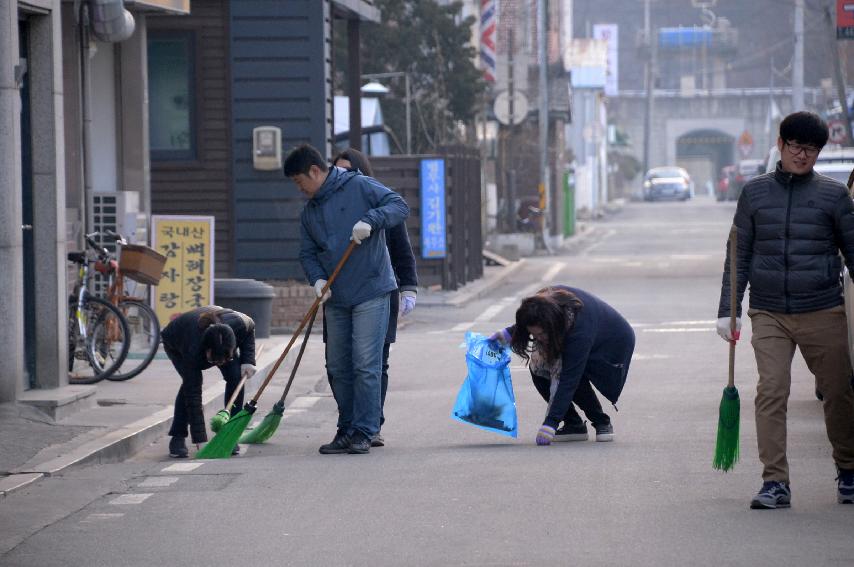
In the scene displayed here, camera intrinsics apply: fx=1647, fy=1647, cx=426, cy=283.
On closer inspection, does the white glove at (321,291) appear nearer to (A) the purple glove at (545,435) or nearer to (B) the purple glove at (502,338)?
(B) the purple glove at (502,338)

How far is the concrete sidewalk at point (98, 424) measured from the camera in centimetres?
912

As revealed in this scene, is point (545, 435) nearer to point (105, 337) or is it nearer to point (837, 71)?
point (105, 337)

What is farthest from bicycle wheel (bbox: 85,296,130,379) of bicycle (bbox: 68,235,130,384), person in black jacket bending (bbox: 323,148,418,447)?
person in black jacket bending (bbox: 323,148,418,447)

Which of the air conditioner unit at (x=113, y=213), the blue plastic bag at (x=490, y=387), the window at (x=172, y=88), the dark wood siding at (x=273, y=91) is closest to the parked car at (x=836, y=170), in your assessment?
the dark wood siding at (x=273, y=91)

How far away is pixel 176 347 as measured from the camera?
9.88m

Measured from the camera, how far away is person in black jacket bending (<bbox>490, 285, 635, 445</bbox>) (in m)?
9.28

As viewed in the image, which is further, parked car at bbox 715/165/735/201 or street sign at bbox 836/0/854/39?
parked car at bbox 715/165/735/201

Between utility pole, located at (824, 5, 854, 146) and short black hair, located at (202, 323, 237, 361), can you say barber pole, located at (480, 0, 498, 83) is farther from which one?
short black hair, located at (202, 323, 237, 361)

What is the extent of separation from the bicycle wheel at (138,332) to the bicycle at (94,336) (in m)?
0.15

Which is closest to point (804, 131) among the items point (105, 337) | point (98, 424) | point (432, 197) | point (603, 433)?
point (603, 433)

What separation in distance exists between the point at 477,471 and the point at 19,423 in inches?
123

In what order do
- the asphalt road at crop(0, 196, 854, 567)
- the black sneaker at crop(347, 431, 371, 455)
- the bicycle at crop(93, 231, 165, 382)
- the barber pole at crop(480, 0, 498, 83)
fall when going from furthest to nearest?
the barber pole at crop(480, 0, 498, 83)
the bicycle at crop(93, 231, 165, 382)
the black sneaker at crop(347, 431, 371, 455)
the asphalt road at crop(0, 196, 854, 567)

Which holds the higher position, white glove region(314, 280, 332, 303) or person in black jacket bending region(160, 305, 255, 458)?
white glove region(314, 280, 332, 303)

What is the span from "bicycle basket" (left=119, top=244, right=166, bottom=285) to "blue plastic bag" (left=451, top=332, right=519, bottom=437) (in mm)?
4503
